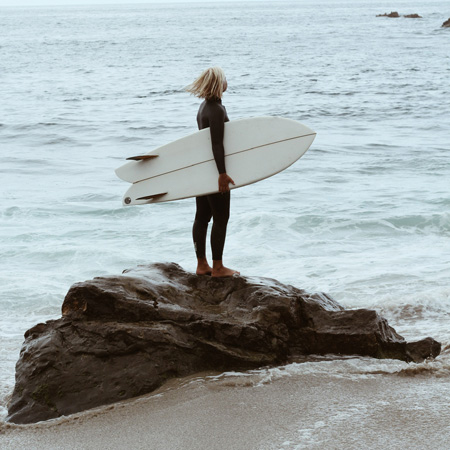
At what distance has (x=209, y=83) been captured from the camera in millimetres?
4785

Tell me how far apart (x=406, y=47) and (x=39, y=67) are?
22312mm

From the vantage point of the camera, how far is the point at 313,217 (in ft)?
37.1

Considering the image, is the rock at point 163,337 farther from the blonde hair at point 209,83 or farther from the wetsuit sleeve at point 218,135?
the blonde hair at point 209,83

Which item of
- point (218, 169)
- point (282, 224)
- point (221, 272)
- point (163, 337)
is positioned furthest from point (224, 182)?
point (282, 224)

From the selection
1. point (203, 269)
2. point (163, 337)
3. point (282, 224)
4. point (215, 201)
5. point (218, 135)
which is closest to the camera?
point (163, 337)

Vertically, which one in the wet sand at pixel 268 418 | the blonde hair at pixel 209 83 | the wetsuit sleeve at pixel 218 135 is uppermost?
the blonde hair at pixel 209 83

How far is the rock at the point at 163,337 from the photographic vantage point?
4.30 metres

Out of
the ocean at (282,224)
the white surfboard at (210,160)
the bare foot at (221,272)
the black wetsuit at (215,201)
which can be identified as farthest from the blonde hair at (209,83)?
the ocean at (282,224)

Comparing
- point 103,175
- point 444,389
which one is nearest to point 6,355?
point 444,389

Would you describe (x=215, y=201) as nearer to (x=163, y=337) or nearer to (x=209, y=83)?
(x=209, y=83)

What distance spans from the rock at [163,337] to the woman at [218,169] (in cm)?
29

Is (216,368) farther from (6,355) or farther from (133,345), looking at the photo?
(6,355)

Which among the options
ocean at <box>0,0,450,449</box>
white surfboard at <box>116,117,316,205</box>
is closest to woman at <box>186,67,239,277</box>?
white surfboard at <box>116,117,316,205</box>

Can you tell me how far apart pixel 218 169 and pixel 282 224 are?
6029mm
